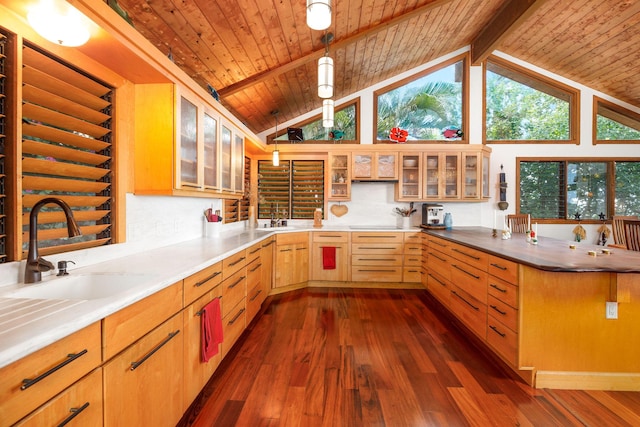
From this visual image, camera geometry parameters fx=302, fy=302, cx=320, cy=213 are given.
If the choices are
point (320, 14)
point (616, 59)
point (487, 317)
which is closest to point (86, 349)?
point (320, 14)

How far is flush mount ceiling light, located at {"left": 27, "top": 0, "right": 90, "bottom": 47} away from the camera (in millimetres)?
1130

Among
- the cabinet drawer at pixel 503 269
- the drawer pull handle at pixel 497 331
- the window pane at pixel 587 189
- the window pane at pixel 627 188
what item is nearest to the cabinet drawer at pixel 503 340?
the drawer pull handle at pixel 497 331

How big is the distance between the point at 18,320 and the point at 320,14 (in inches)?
66.9

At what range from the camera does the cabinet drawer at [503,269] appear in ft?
6.98

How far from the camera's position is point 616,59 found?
166 inches

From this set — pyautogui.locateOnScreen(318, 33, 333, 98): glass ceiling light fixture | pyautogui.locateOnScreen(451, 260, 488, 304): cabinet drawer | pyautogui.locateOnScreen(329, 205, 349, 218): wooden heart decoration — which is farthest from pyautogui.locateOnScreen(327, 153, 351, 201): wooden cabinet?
pyautogui.locateOnScreen(318, 33, 333, 98): glass ceiling light fixture

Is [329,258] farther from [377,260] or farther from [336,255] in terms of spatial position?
[377,260]

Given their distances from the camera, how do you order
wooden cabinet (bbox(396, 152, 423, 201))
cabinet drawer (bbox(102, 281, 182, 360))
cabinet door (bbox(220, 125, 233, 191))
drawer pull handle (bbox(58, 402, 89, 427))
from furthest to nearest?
1. wooden cabinet (bbox(396, 152, 423, 201))
2. cabinet door (bbox(220, 125, 233, 191))
3. cabinet drawer (bbox(102, 281, 182, 360))
4. drawer pull handle (bbox(58, 402, 89, 427))

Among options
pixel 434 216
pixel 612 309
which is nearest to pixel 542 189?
pixel 434 216

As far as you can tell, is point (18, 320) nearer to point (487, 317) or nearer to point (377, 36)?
point (487, 317)

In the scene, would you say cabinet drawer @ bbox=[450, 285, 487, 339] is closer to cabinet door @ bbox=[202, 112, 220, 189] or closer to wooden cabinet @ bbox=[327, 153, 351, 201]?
wooden cabinet @ bbox=[327, 153, 351, 201]

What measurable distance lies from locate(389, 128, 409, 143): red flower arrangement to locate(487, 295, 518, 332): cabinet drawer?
2966mm

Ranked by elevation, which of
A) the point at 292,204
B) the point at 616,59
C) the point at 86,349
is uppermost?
the point at 616,59

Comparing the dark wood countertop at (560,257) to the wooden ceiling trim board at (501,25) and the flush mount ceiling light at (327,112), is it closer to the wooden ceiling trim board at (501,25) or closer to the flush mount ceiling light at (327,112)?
the flush mount ceiling light at (327,112)
